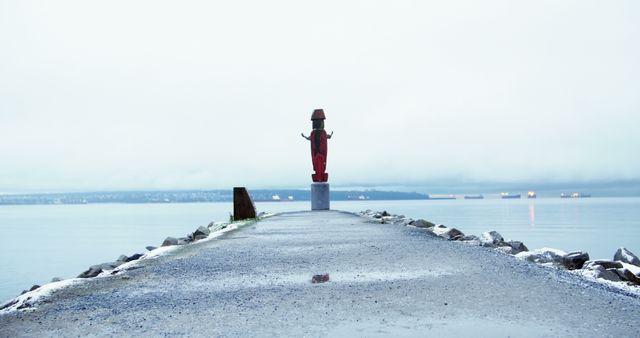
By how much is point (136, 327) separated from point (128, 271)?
2893 millimetres

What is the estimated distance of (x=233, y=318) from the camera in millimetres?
4016

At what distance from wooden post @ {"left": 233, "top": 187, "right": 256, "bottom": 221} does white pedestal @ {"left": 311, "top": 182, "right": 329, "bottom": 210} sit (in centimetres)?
655

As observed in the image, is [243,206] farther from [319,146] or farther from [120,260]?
[319,146]

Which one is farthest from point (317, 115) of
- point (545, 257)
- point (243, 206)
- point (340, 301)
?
point (340, 301)

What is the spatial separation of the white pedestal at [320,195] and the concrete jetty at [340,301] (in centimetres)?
1687

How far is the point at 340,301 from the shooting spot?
450 centimetres

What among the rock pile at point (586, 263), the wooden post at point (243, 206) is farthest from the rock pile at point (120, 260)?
the rock pile at point (586, 263)

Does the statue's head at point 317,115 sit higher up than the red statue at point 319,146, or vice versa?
the statue's head at point 317,115

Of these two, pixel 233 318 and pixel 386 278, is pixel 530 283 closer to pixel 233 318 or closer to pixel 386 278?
pixel 386 278

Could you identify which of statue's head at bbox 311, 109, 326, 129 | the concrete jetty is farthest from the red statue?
the concrete jetty

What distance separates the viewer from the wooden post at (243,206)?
703 inches

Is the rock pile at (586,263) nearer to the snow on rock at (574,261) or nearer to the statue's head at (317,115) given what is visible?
the snow on rock at (574,261)

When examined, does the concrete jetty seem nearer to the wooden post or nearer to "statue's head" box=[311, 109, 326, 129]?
the wooden post

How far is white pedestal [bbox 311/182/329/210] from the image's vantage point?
24.2 m
